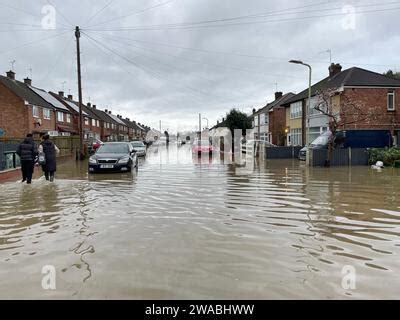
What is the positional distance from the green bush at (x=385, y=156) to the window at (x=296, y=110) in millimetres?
16766

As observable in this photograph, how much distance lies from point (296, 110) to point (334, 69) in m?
5.44

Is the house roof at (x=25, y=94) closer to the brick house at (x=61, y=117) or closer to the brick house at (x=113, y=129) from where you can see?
the brick house at (x=61, y=117)

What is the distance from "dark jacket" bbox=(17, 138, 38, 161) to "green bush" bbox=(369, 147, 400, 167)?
1798 centimetres

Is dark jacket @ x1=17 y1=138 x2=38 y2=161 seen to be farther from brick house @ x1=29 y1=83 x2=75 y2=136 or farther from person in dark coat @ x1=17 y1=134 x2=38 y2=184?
brick house @ x1=29 y1=83 x2=75 y2=136

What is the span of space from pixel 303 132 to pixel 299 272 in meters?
Result: 35.1

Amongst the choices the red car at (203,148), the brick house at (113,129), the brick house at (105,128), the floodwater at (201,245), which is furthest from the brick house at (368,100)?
the brick house at (113,129)

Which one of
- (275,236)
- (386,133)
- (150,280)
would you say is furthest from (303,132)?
(150,280)

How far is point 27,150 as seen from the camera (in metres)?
13.2

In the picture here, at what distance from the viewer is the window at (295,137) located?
3959 cm

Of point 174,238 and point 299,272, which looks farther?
point 174,238

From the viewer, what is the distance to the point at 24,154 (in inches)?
519

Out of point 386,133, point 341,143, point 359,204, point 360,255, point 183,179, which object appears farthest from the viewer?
point 386,133

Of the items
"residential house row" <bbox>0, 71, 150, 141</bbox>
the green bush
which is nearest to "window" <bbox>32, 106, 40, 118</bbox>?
"residential house row" <bbox>0, 71, 150, 141</bbox>
